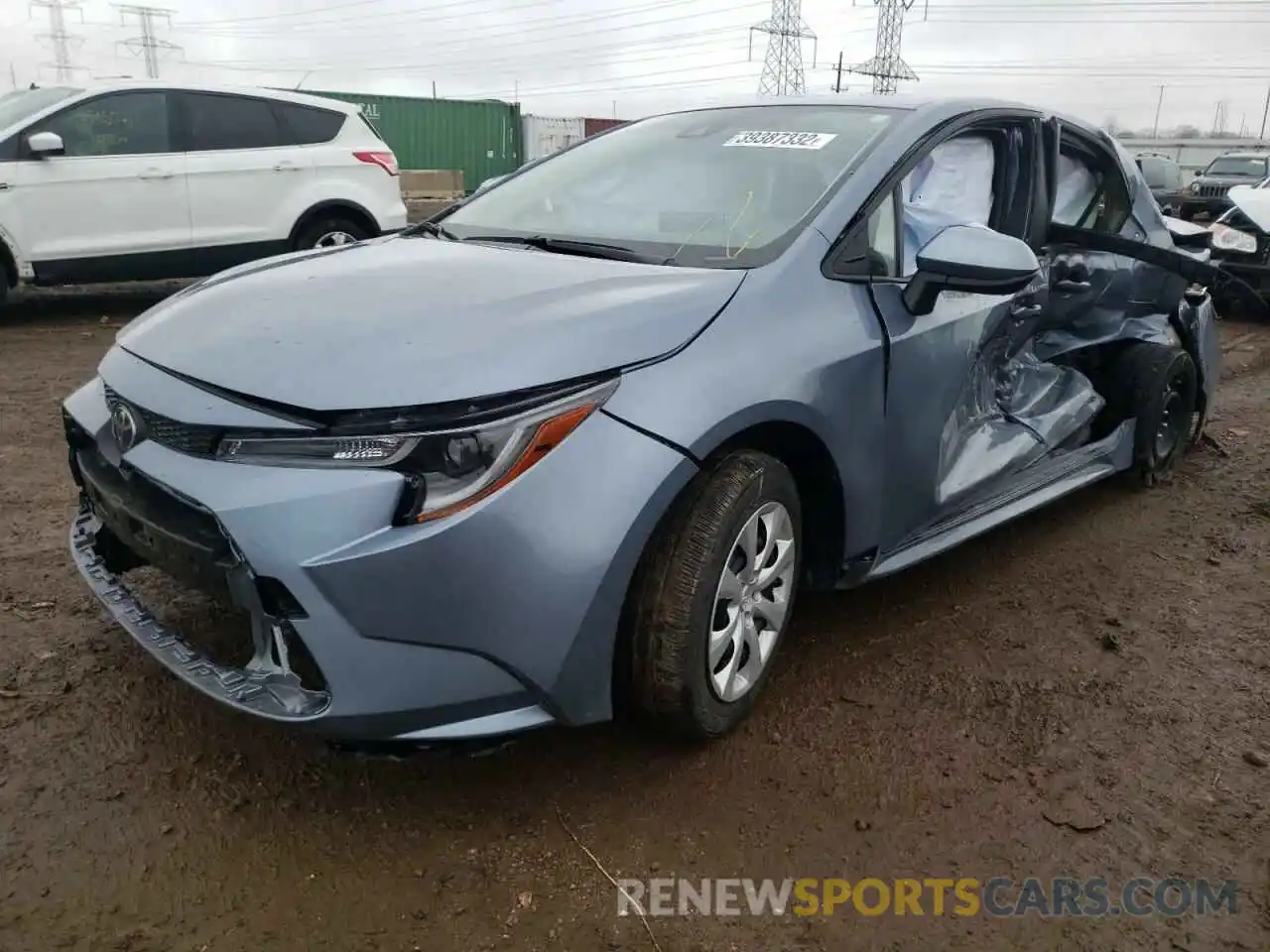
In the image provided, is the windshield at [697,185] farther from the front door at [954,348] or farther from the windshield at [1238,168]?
the windshield at [1238,168]

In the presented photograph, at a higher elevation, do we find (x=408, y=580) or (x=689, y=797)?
(x=408, y=580)

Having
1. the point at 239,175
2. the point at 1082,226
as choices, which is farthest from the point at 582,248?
the point at 239,175

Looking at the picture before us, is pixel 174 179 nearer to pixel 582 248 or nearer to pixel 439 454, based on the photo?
pixel 582 248

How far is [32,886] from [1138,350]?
4.16 meters

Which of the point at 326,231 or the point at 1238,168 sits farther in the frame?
the point at 1238,168

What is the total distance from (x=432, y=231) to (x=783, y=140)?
1.12m

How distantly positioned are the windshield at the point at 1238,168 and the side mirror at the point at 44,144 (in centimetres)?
1962

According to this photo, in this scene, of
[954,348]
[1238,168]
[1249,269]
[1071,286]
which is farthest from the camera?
[1238,168]

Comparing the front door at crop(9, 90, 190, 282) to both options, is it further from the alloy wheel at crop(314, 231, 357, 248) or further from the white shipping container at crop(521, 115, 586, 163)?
the white shipping container at crop(521, 115, 586, 163)

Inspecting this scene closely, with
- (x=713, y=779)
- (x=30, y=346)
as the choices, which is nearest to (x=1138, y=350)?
(x=713, y=779)

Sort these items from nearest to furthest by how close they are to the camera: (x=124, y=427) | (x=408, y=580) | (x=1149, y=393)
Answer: (x=408, y=580) → (x=124, y=427) → (x=1149, y=393)

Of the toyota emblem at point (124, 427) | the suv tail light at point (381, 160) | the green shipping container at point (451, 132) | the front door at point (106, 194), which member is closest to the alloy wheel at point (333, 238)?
the suv tail light at point (381, 160)

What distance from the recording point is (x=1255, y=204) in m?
9.47

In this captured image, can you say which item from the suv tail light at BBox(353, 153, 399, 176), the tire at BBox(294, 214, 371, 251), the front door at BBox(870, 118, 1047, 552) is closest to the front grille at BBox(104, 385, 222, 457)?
the front door at BBox(870, 118, 1047, 552)
